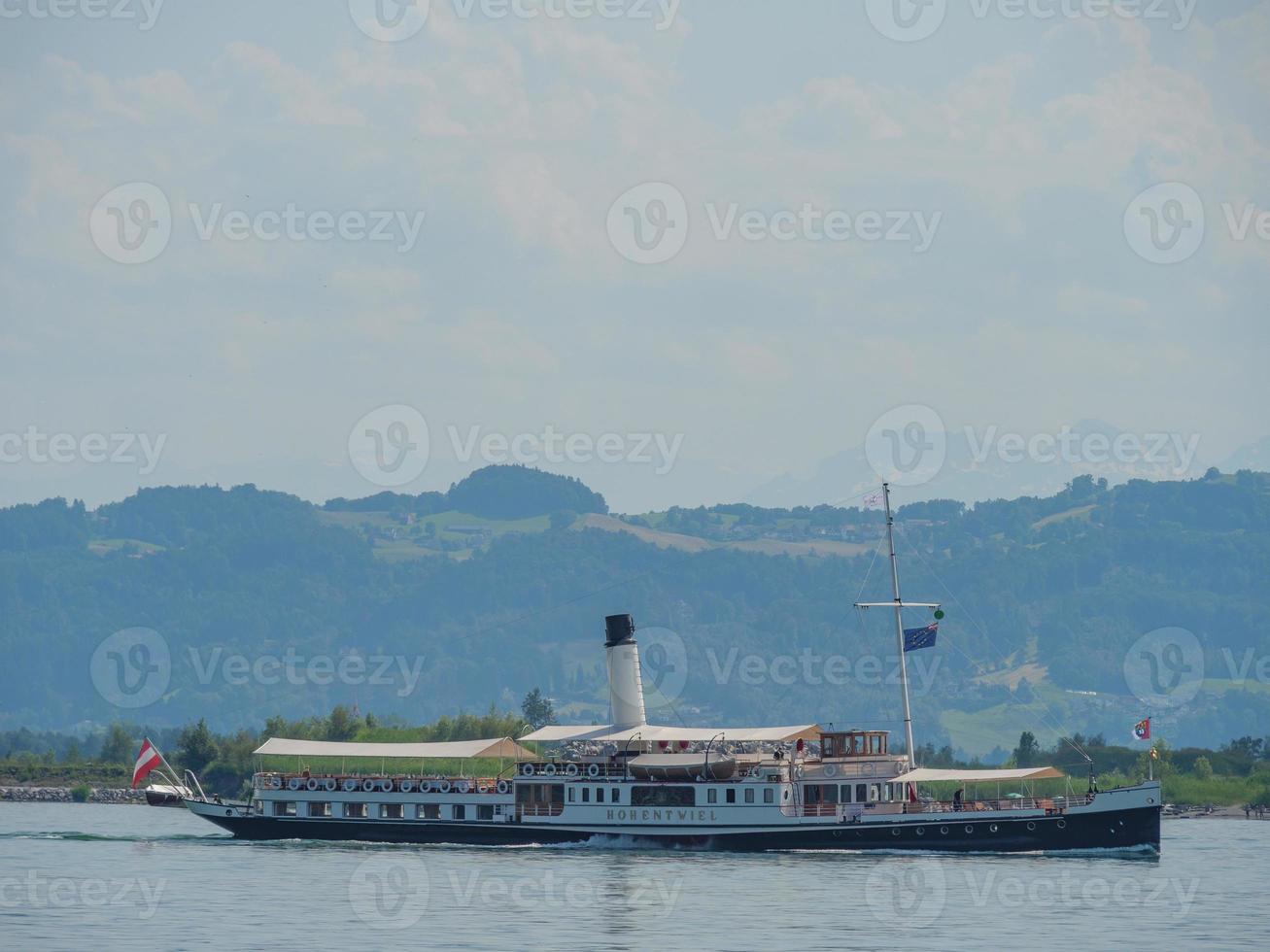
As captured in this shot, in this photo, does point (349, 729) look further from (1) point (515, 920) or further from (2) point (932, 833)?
(1) point (515, 920)

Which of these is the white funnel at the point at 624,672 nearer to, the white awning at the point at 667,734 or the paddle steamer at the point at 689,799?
the paddle steamer at the point at 689,799

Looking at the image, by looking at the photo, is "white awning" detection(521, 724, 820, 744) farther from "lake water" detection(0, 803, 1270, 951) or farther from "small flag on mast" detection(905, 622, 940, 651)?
"small flag on mast" detection(905, 622, 940, 651)

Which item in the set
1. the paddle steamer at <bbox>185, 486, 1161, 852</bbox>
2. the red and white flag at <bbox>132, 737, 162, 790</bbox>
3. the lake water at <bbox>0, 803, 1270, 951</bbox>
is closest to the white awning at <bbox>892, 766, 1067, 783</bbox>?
the paddle steamer at <bbox>185, 486, 1161, 852</bbox>

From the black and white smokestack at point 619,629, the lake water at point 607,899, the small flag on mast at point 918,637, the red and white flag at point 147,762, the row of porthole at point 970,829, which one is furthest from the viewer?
the red and white flag at point 147,762

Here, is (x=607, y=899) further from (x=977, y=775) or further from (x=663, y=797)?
(x=977, y=775)

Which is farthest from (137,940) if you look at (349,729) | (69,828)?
(349,729)

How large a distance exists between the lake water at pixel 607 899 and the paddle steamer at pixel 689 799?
53.1 inches

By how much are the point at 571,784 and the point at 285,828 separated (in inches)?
674

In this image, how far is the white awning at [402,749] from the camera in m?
110

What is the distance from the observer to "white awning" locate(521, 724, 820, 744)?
347 feet

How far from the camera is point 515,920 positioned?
247 feet

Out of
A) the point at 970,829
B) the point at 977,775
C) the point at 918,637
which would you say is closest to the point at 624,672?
the point at 918,637

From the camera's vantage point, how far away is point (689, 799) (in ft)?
341

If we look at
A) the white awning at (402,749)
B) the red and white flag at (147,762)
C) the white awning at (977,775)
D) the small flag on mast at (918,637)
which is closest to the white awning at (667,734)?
the white awning at (402,749)
